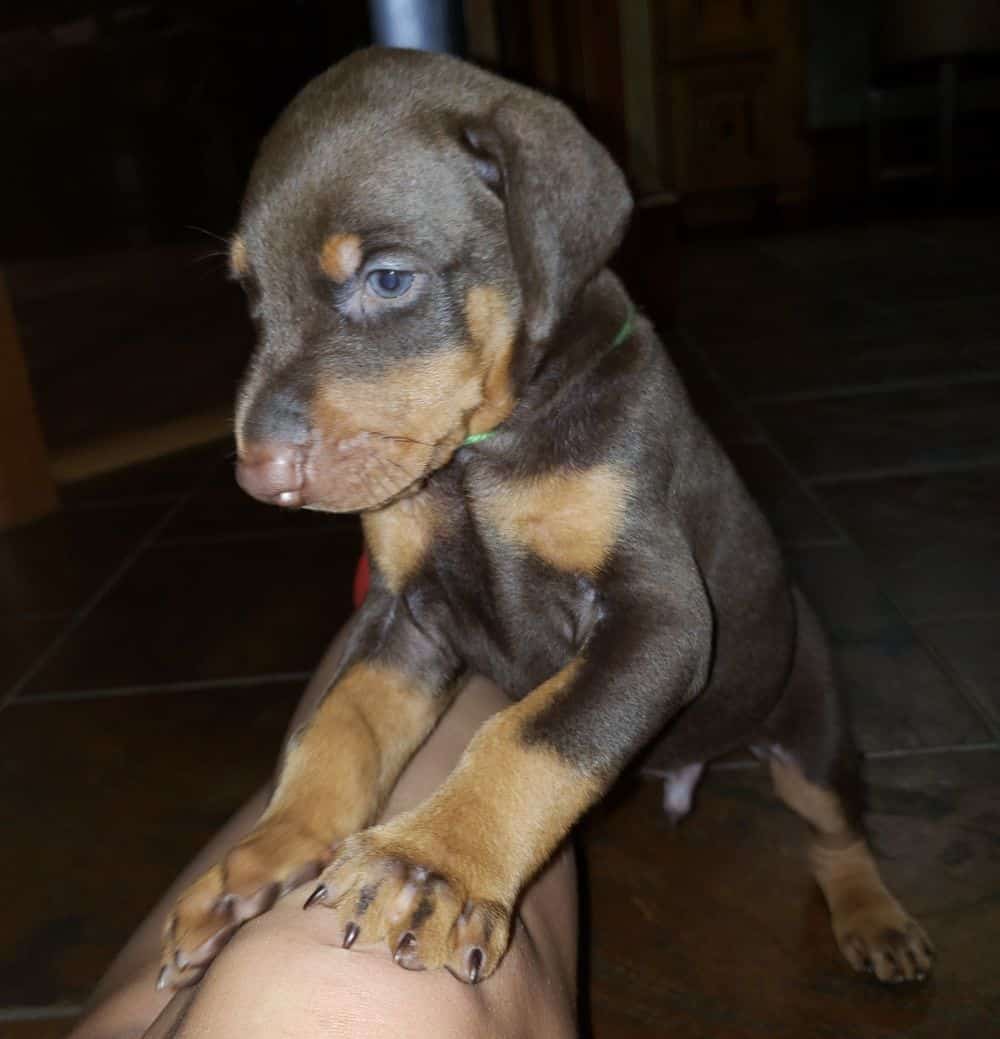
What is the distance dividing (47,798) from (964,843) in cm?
227

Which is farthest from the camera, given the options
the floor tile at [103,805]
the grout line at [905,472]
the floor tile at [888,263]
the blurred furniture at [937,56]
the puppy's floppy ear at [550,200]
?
the blurred furniture at [937,56]

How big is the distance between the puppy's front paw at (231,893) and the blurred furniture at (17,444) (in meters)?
3.87

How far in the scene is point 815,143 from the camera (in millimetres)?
12375

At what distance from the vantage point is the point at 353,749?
1922 mm

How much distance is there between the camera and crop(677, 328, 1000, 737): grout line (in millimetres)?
3182

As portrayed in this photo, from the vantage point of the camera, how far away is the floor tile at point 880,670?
10.1 feet

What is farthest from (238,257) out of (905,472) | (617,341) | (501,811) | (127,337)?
(127,337)

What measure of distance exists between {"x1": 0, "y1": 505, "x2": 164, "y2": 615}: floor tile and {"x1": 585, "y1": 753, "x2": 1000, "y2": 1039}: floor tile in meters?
2.59

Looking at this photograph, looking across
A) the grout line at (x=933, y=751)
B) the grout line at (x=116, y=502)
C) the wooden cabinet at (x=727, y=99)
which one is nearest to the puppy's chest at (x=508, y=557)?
the grout line at (x=933, y=751)

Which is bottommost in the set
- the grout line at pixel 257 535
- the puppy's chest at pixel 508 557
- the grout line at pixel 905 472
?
the grout line at pixel 905 472

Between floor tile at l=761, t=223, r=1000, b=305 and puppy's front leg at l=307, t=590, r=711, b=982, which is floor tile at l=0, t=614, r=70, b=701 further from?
floor tile at l=761, t=223, r=1000, b=305

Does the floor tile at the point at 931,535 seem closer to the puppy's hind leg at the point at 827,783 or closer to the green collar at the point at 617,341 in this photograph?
the puppy's hind leg at the point at 827,783

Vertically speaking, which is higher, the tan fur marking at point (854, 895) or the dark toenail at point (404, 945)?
the dark toenail at point (404, 945)

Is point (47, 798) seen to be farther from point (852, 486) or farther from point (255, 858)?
point (852, 486)
